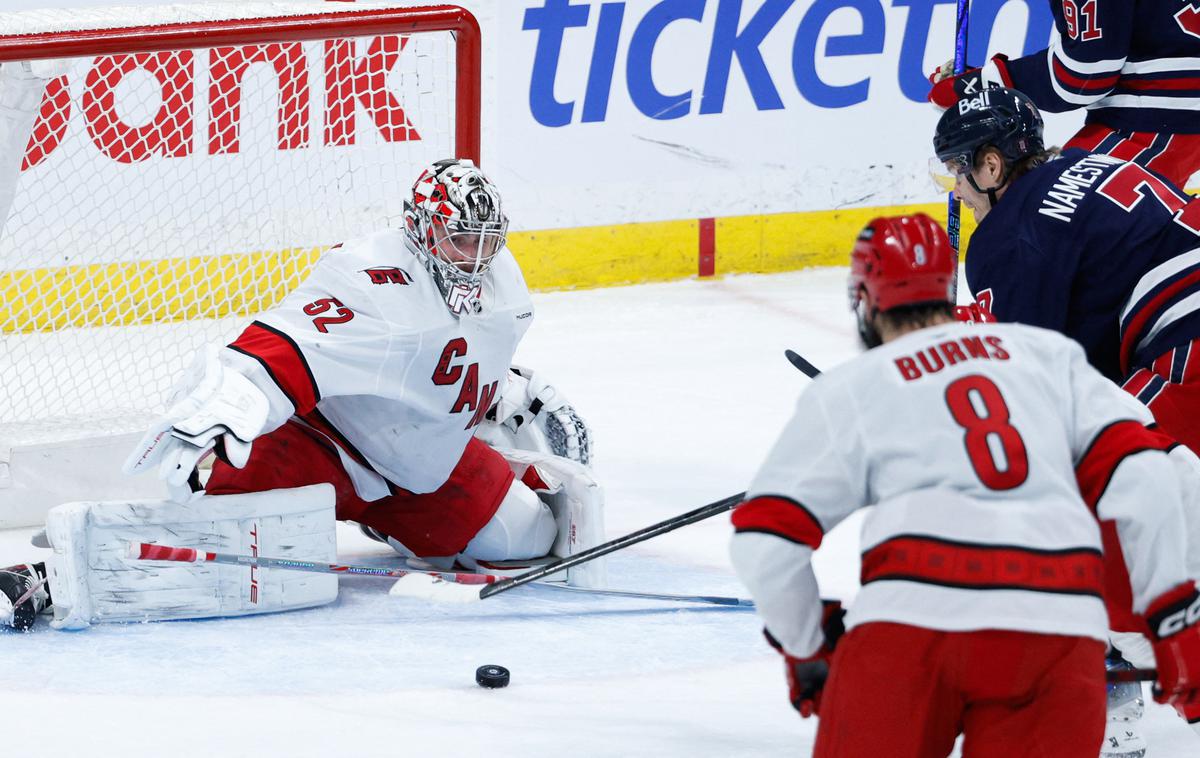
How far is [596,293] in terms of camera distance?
6.29m

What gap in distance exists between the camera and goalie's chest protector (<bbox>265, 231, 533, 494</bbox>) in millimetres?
3268

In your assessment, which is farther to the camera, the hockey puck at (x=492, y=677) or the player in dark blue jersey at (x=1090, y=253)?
the hockey puck at (x=492, y=677)

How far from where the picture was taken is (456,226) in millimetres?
3242

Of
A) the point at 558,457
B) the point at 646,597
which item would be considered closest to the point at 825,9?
the point at 558,457

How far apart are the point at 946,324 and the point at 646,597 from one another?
1648mm

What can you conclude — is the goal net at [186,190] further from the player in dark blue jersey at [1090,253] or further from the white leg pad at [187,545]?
the player in dark blue jersey at [1090,253]

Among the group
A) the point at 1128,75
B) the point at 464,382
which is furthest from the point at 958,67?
the point at 464,382

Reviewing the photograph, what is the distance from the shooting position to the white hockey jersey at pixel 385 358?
3.20 m

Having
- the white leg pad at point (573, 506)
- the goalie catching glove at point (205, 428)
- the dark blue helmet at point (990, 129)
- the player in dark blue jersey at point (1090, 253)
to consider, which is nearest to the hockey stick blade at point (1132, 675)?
the player in dark blue jersey at point (1090, 253)

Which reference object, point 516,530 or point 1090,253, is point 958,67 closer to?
point 1090,253

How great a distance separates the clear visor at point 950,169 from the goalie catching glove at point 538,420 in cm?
106

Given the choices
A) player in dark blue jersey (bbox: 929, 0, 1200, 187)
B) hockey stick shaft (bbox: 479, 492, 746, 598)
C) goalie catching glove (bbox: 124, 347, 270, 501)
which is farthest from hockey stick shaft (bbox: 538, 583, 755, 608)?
player in dark blue jersey (bbox: 929, 0, 1200, 187)

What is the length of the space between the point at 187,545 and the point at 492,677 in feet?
2.30

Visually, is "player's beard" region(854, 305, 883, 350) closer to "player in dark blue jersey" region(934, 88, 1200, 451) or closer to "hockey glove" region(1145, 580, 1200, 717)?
"hockey glove" region(1145, 580, 1200, 717)
